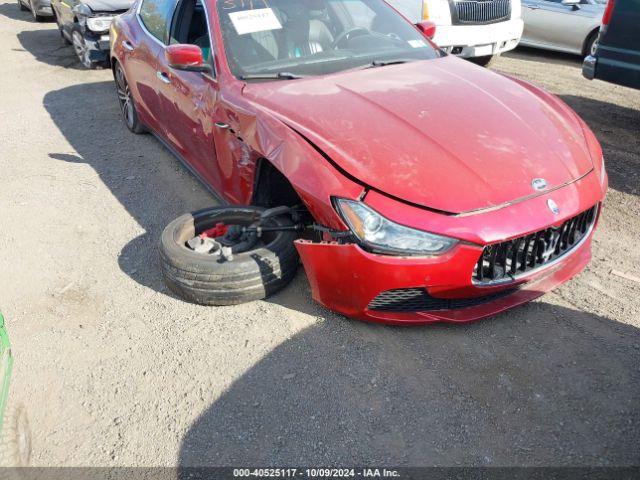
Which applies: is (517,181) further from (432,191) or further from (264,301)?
(264,301)

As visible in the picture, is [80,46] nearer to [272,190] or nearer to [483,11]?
[483,11]

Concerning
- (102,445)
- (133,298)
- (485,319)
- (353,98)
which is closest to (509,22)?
(353,98)

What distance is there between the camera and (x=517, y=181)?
9.23 ft

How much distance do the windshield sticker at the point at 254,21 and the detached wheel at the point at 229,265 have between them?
4.04 ft

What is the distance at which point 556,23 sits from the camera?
28.9 feet

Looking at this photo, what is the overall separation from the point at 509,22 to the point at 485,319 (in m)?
5.83

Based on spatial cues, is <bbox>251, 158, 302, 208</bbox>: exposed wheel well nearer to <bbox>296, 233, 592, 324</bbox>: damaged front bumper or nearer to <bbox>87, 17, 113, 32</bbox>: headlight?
<bbox>296, 233, 592, 324</bbox>: damaged front bumper

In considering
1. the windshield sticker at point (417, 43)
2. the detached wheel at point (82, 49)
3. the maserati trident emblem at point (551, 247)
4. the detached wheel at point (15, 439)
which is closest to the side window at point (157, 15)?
the windshield sticker at point (417, 43)

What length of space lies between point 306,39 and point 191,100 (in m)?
0.89

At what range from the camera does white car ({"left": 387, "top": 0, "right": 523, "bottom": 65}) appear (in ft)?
23.7

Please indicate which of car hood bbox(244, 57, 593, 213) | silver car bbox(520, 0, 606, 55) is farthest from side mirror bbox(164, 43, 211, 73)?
silver car bbox(520, 0, 606, 55)

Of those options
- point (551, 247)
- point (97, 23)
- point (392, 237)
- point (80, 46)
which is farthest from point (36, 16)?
point (551, 247)

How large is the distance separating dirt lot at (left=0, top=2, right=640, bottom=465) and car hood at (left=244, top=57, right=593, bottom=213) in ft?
2.50

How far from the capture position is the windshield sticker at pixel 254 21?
3836 mm
